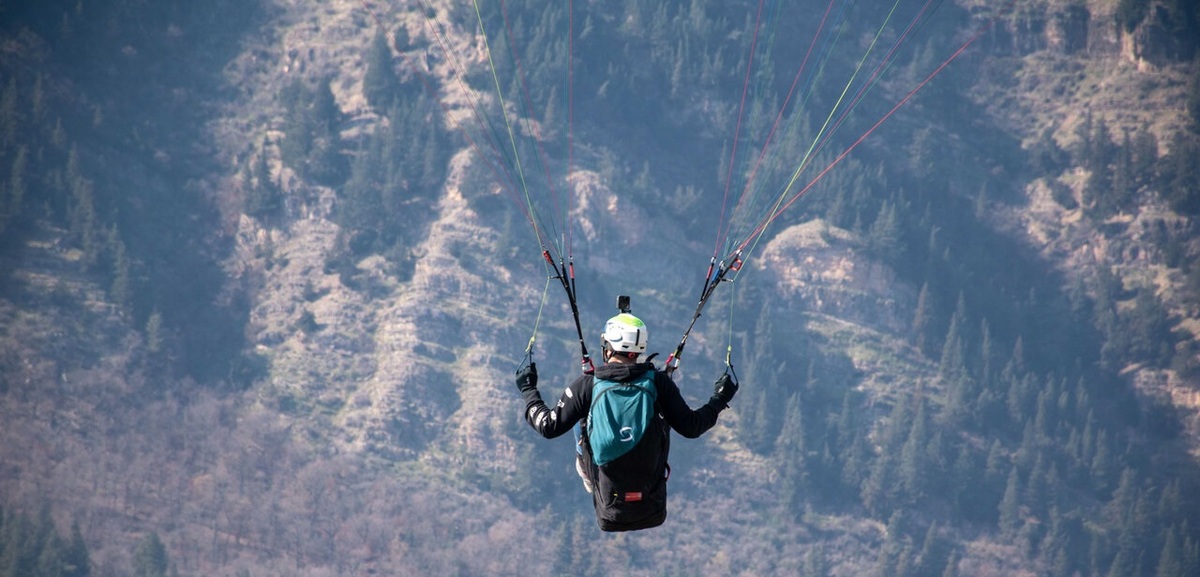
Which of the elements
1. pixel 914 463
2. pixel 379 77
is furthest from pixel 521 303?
pixel 914 463

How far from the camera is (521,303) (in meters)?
113

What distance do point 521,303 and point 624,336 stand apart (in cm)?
9785

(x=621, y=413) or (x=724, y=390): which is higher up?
(x=724, y=390)

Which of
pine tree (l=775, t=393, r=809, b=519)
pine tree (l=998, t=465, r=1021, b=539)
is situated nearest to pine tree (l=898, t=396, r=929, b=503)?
pine tree (l=998, t=465, r=1021, b=539)

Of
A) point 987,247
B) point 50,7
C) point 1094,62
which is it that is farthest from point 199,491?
point 1094,62

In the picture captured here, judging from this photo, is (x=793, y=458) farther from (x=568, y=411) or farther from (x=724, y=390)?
(x=568, y=411)

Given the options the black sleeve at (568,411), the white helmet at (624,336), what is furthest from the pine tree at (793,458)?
the white helmet at (624,336)

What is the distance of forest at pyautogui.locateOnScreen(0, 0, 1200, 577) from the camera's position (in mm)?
104250

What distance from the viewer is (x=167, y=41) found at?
439ft

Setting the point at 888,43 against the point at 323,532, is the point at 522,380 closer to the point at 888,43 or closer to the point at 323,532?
the point at 323,532

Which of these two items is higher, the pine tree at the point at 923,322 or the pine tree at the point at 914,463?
the pine tree at the point at 923,322

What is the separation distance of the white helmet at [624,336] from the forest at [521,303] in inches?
3354

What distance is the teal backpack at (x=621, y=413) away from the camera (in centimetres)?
1542

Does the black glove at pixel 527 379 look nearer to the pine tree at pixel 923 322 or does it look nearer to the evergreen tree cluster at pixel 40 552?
the evergreen tree cluster at pixel 40 552
